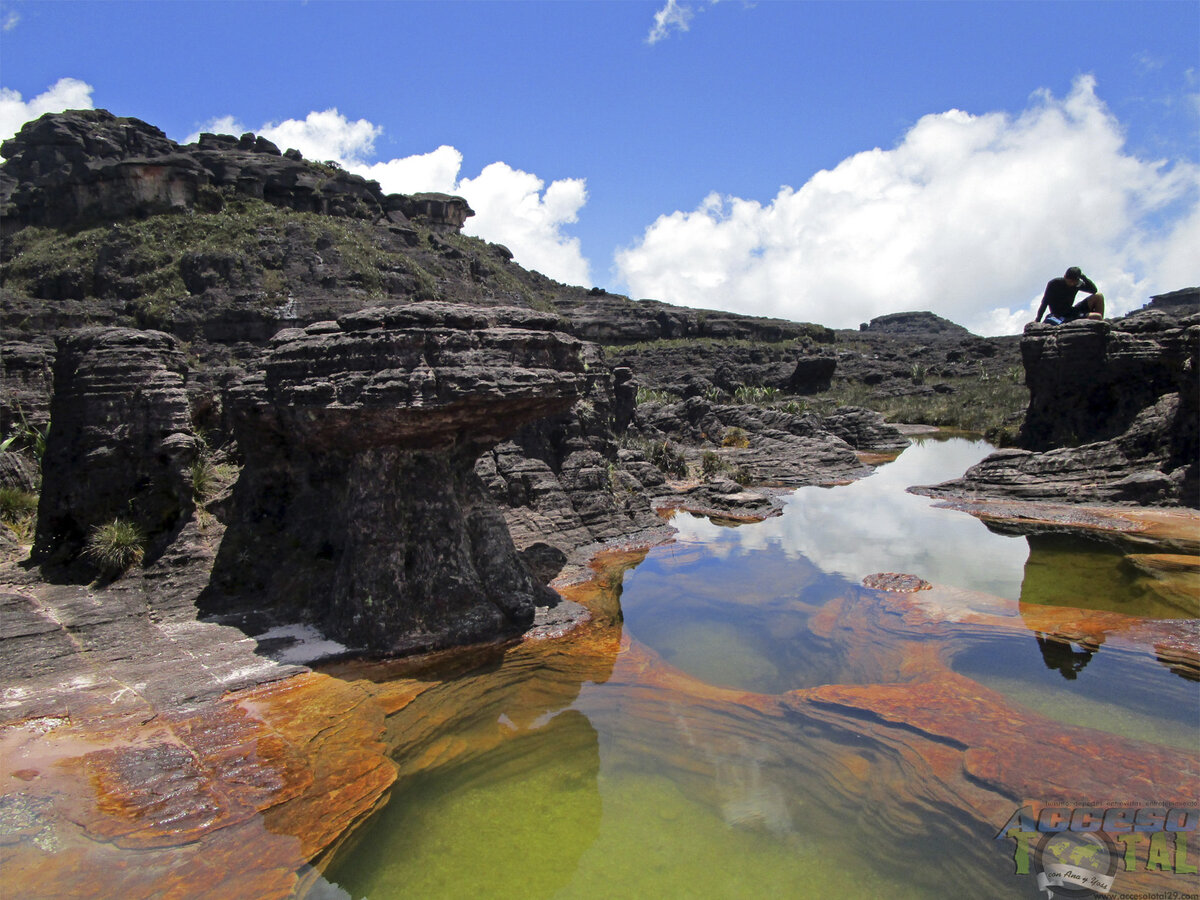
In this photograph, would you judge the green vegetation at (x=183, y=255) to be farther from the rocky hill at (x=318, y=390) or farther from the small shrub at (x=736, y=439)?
the small shrub at (x=736, y=439)

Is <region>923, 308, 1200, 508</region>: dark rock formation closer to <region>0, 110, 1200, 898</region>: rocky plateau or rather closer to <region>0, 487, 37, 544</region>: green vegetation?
<region>0, 110, 1200, 898</region>: rocky plateau

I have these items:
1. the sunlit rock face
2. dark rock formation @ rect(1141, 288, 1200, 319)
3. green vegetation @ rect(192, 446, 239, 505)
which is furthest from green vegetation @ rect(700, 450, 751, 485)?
dark rock formation @ rect(1141, 288, 1200, 319)

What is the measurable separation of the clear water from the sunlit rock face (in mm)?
1331

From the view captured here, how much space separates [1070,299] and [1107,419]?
4.03 metres

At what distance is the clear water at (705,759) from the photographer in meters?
4.38

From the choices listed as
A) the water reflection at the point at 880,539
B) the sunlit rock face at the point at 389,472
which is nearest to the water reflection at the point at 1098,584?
the water reflection at the point at 880,539

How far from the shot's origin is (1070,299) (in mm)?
20016

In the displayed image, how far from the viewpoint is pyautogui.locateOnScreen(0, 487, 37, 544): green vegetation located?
33.4 ft

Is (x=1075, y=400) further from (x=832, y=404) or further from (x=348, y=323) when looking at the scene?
(x=832, y=404)

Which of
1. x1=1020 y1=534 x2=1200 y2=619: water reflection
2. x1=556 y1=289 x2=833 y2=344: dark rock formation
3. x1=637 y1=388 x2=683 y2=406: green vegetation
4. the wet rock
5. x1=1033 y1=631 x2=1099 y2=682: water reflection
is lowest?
x1=1033 y1=631 x2=1099 y2=682: water reflection

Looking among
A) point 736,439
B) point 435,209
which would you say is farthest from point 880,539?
point 435,209

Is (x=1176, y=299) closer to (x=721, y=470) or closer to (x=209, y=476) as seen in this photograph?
(x=721, y=470)

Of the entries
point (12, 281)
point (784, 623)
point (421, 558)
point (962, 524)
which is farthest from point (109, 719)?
point (12, 281)

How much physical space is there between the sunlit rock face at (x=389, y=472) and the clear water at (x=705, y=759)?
1.33m
